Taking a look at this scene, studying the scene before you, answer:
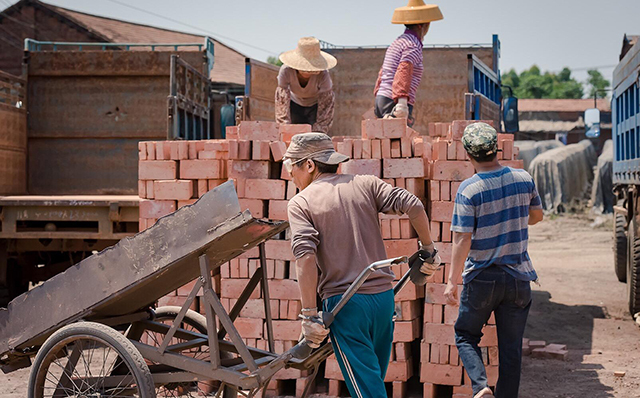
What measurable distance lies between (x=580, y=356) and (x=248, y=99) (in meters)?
4.31

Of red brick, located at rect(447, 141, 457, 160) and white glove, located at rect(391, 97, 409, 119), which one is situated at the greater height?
white glove, located at rect(391, 97, 409, 119)

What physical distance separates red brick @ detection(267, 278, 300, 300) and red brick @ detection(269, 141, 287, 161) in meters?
0.92

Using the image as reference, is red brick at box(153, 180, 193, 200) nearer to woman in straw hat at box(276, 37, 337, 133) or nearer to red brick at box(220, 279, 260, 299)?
red brick at box(220, 279, 260, 299)

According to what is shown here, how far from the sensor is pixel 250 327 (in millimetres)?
5348

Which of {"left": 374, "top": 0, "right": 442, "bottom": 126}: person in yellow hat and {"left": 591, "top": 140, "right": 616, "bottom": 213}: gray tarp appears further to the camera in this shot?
{"left": 591, "top": 140, "right": 616, "bottom": 213}: gray tarp

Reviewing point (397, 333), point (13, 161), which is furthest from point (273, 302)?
point (13, 161)

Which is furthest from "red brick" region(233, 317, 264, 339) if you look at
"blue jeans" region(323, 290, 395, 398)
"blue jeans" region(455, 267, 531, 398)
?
"blue jeans" region(323, 290, 395, 398)

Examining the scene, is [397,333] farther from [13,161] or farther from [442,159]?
[13,161]

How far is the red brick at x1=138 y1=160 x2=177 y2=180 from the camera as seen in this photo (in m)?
5.52

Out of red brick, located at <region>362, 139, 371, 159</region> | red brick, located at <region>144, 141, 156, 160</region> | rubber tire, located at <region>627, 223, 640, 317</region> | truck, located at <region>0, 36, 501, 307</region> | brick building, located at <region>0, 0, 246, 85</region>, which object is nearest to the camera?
red brick, located at <region>362, 139, 371, 159</region>

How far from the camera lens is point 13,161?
788 centimetres

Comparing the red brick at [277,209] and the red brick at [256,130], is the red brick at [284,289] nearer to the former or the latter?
the red brick at [277,209]

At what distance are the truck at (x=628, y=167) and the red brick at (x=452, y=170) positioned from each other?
3610 millimetres

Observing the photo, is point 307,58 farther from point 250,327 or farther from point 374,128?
point 250,327
